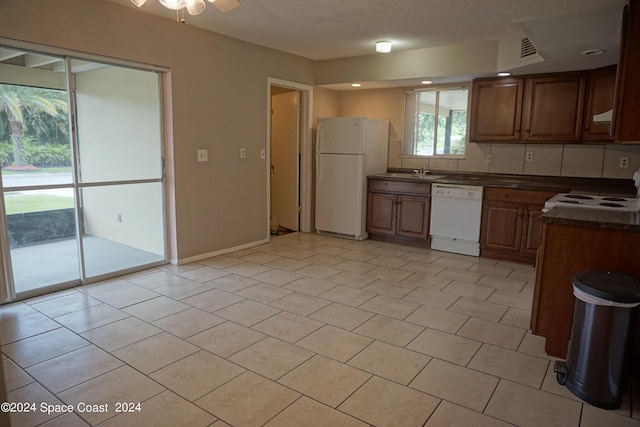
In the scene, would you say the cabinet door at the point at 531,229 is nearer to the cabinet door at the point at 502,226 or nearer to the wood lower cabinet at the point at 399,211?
the cabinet door at the point at 502,226

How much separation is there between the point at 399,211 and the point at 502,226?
49.8 inches

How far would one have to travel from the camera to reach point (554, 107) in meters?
4.48

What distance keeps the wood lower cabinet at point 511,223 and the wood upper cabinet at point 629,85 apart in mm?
1927

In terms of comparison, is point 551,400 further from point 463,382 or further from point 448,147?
point 448,147

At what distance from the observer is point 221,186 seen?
462cm

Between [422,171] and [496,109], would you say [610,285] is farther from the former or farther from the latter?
[422,171]

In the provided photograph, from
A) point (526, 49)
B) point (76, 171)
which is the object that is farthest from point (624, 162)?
point (76, 171)

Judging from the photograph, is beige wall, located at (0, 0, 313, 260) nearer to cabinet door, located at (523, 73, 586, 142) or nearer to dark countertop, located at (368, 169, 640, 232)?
dark countertop, located at (368, 169, 640, 232)

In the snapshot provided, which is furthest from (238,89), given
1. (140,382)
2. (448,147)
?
(140,382)

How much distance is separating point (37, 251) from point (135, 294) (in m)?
0.92

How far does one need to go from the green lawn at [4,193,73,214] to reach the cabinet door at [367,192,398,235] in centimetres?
351

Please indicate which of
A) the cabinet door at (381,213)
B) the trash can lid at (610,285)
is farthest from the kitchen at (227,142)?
the trash can lid at (610,285)

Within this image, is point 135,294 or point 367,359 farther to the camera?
point 135,294

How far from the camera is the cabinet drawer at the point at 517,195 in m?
4.33
